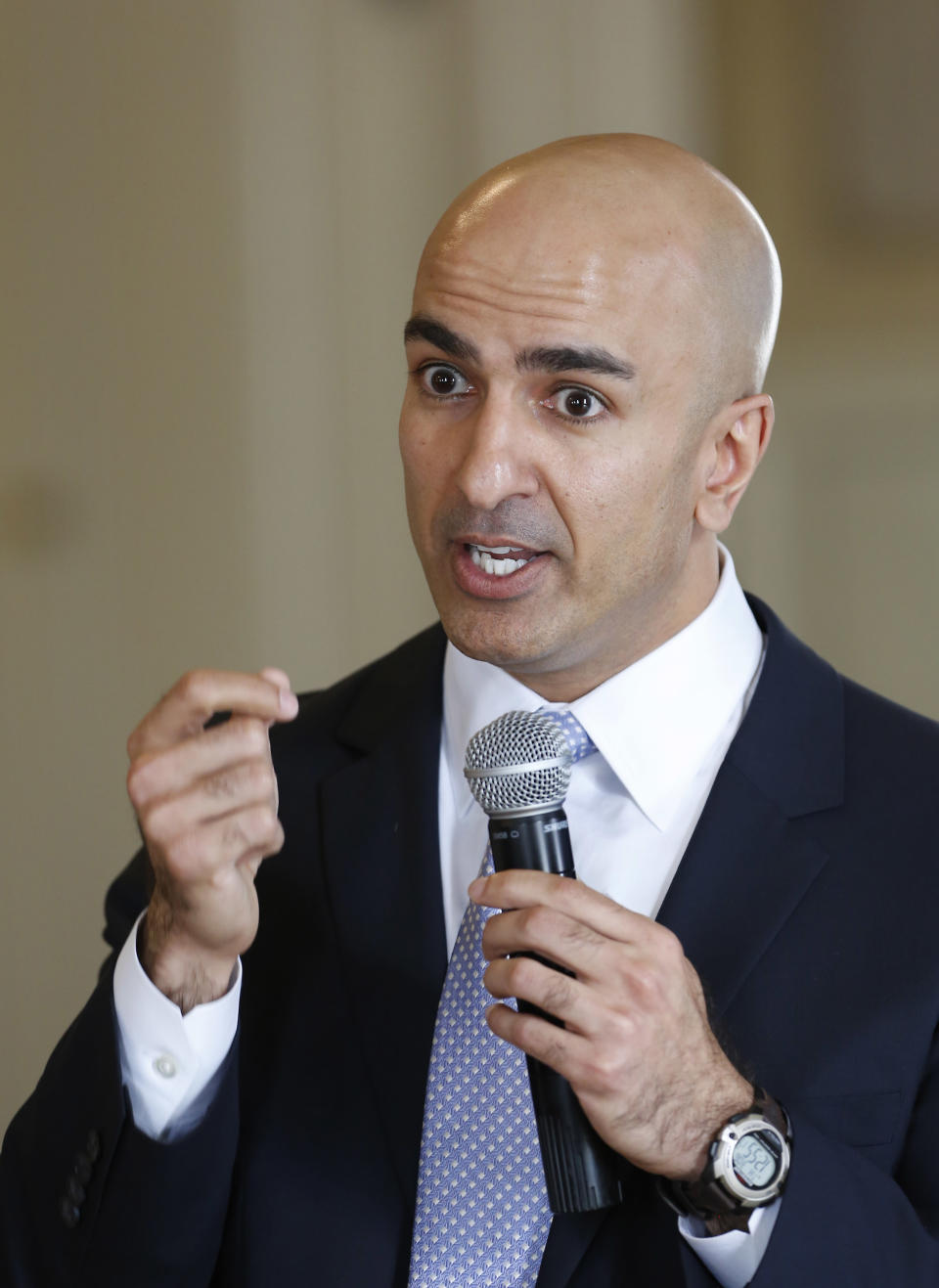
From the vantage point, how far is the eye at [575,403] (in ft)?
5.33

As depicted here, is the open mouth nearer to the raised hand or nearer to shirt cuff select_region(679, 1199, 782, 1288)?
the raised hand

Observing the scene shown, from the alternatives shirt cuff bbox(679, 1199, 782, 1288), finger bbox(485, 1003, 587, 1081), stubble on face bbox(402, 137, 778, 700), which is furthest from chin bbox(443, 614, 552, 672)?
shirt cuff bbox(679, 1199, 782, 1288)

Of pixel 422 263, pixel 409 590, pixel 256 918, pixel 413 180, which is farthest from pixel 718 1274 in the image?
pixel 413 180

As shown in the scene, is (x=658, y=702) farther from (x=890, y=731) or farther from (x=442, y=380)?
(x=442, y=380)

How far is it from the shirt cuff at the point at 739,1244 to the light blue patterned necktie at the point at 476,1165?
0.17 m

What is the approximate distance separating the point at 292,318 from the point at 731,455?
174 centimetres

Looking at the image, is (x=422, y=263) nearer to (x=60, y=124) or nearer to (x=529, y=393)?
(x=529, y=393)

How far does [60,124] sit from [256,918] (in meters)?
2.32

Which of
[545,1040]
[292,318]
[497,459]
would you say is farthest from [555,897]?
[292,318]

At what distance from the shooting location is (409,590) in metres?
3.41

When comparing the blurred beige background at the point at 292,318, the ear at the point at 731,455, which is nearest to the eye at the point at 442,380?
the ear at the point at 731,455

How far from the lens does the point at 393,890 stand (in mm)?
1685

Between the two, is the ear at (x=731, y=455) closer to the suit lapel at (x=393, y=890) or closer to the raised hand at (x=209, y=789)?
the suit lapel at (x=393, y=890)

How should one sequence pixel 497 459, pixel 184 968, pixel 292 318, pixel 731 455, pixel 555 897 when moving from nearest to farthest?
1. pixel 555 897
2. pixel 184 968
3. pixel 497 459
4. pixel 731 455
5. pixel 292 318
